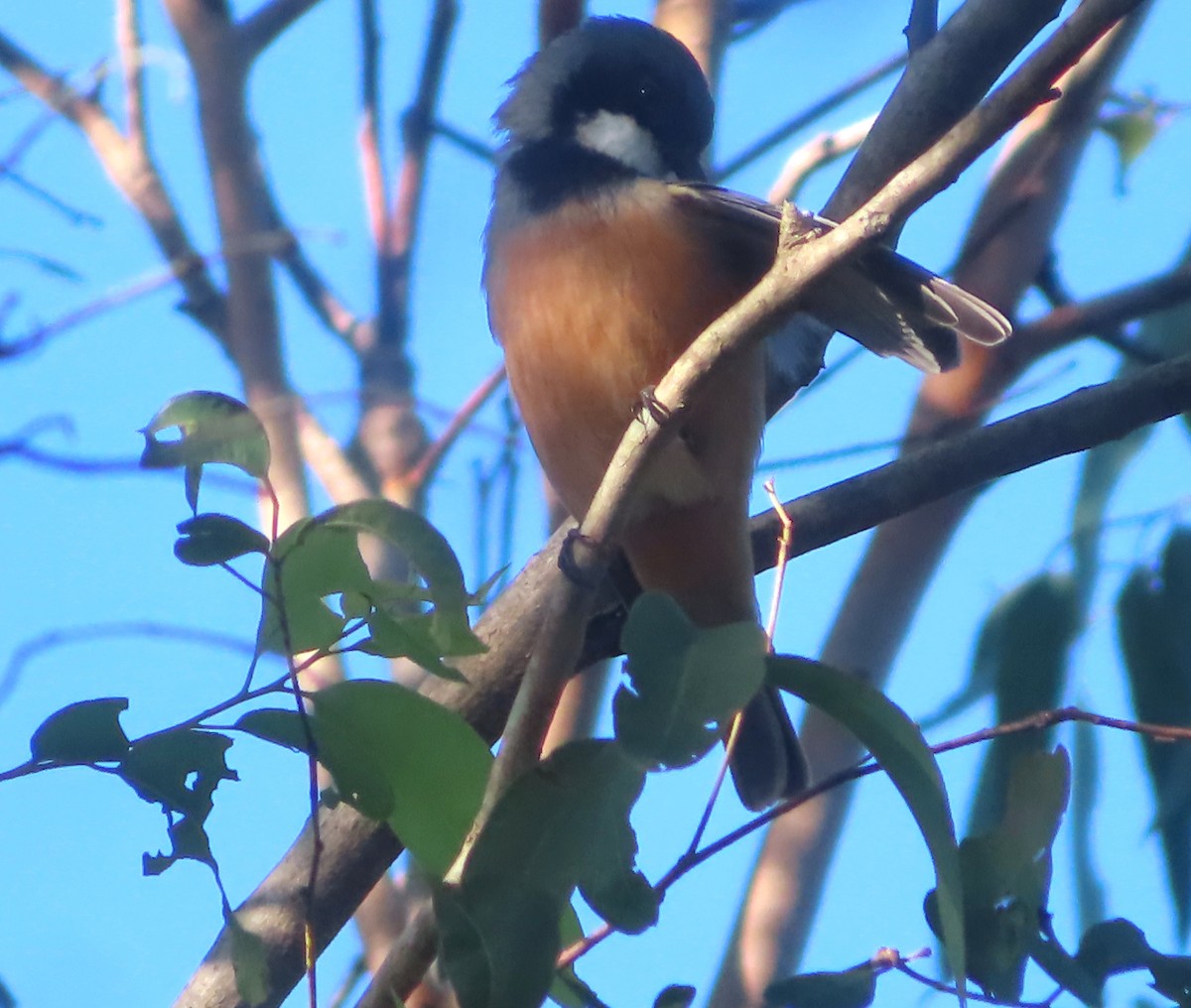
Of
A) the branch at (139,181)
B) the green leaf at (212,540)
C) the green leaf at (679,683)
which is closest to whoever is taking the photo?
the green leaf at (679,683)

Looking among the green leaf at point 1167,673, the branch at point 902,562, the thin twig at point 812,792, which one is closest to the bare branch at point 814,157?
the branch at point 902,562

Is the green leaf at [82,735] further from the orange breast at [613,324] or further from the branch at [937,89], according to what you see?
the branch at [937,89]

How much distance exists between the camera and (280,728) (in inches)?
45.5

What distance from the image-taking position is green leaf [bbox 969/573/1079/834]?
274 cm

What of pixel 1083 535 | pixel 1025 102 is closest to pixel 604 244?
pixel 1025 102

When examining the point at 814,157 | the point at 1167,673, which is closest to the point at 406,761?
the point at 1167,673

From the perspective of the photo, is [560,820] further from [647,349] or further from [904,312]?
[647,349]

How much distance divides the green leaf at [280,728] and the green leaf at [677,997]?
349mm

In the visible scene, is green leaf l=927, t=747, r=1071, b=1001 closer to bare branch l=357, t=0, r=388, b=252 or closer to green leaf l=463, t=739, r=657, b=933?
green leaf l=463, t=739, r=657, b=933

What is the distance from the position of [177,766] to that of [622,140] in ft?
4.75

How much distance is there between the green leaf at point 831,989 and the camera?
1.14 meters

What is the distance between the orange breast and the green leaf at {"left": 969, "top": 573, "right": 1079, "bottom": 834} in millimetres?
1034

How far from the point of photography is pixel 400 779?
3.88 ft

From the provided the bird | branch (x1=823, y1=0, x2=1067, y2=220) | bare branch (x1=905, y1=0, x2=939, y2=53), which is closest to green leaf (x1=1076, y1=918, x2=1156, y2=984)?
the bird
